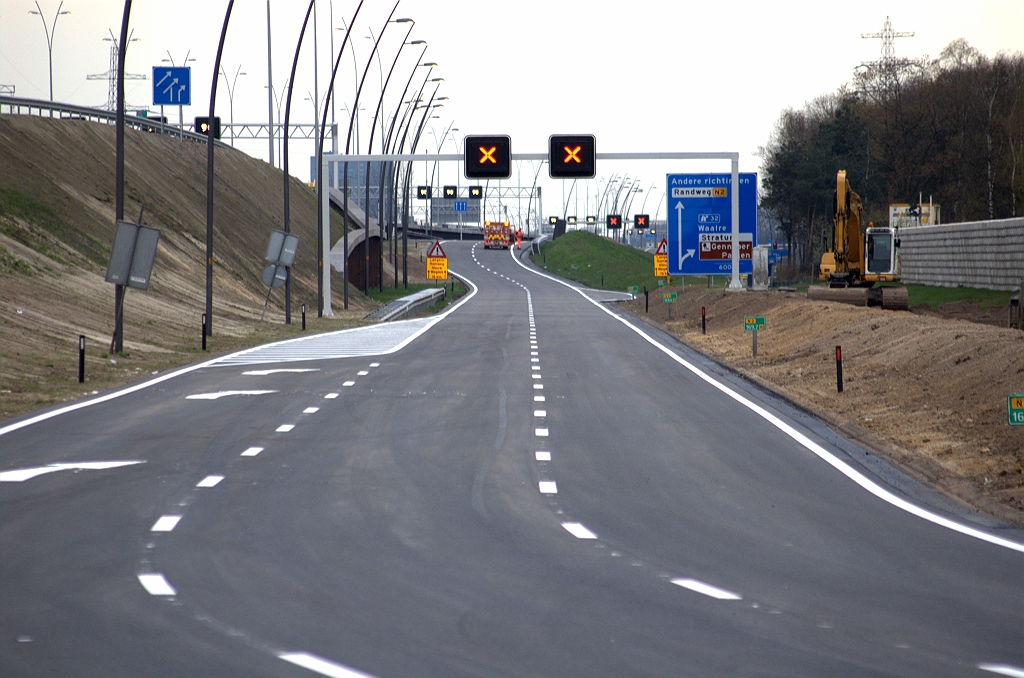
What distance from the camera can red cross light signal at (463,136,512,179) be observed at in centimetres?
4097

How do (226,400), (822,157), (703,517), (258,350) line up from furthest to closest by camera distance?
(822,157), (258,350), (226,400), (703,517)

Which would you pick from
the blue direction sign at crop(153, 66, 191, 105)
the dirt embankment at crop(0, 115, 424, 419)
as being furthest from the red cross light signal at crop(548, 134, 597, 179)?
the blue direction sign at crop(153, 66, 191, 105)

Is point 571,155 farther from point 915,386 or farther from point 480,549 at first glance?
point 480,549

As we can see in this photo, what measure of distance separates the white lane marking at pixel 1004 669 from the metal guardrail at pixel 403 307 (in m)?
42.8

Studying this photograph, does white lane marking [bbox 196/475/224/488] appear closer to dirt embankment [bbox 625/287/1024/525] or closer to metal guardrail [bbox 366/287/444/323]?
dirt embankment [bbox 625/287/1024/525]

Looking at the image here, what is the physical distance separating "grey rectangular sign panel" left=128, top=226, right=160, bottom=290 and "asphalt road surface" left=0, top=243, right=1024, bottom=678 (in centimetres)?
803

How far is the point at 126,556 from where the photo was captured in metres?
8.74

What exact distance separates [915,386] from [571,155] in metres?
23.3

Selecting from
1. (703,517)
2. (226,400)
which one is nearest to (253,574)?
(703,517)

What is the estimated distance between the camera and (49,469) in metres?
12.6

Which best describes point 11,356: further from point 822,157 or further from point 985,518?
point 822,157

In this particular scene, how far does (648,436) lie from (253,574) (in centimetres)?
826

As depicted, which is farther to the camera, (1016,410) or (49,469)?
(49,469)

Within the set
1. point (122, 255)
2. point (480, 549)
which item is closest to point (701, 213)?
point (122, 255)
